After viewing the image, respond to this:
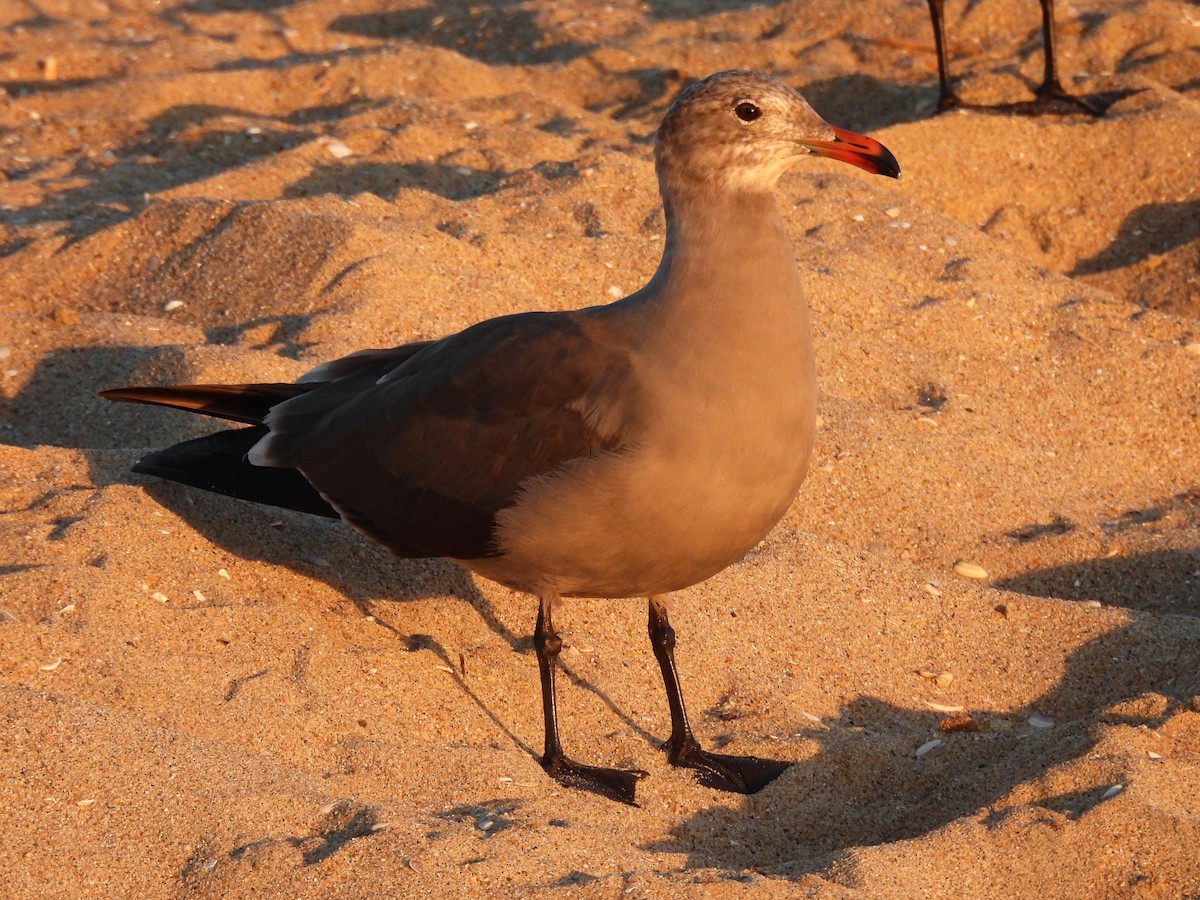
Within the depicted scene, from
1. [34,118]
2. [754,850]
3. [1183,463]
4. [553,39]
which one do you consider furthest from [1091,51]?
[754,850]

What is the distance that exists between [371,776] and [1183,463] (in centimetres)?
364

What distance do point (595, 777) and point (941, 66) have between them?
5682mm

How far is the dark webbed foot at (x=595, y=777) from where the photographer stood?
4012 millimetres

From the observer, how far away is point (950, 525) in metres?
5.50

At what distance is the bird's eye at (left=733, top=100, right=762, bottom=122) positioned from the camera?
3.93 metres

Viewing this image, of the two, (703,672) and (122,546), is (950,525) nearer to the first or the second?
(703,672)

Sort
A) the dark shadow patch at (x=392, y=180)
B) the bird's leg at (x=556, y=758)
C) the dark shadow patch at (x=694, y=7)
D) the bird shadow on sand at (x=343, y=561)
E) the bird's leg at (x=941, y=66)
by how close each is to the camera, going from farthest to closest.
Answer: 1. the dark shadow patch at (x=694, y=7)
2. the bird's leg at (x=941, y=66)
3. the dark shadow patch at (x=392, y=180)
4. the bird shadow on sand at (x=343, y=561)
5. the bird's leg at (x=556, y=758)

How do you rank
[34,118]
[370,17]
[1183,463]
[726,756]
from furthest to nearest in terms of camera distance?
[370,17]
[34,118]
[1183,463]
[726,756]

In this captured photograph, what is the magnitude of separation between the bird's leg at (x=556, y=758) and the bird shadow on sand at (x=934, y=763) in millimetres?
204

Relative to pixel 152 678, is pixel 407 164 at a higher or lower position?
higher

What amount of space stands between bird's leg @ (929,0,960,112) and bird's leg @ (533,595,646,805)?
523 cm

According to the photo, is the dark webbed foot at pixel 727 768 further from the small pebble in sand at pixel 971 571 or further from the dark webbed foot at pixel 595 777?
the small pebble in sand at pixel 971 571

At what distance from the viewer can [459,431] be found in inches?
163

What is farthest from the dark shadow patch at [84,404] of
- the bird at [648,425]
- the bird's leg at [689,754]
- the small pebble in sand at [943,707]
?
the small pebble in sand at [943,707]
